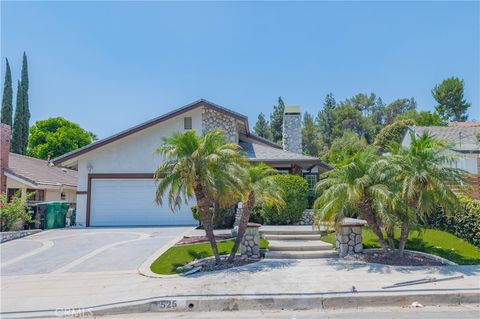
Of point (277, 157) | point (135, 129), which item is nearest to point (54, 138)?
point (135, 129)

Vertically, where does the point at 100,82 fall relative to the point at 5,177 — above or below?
above

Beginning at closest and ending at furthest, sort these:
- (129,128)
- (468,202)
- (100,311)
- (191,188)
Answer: (100,311), (191,188), (468,202), (129,128)

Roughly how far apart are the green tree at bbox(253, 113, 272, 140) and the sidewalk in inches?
1761

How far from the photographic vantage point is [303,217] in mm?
15328

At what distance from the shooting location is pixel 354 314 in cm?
590

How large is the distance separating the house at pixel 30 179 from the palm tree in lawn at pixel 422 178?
16962mm

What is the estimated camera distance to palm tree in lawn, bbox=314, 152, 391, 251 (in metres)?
8.78

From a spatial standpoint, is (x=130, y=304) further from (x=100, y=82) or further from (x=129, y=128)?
(x=100, y=82)

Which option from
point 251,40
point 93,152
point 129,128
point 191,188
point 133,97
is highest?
point 251,40

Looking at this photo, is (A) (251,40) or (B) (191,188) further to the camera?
(A) (251,40)

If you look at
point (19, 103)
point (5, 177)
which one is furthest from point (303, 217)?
point (19, 103)

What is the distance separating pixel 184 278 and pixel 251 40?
11.3 meters

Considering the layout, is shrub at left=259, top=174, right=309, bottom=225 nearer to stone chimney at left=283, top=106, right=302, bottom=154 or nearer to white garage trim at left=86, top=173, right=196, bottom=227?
white garage trim at left=86, top=173, right=196, bottom=227

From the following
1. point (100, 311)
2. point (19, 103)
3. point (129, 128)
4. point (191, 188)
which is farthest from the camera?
point (19, 103)
